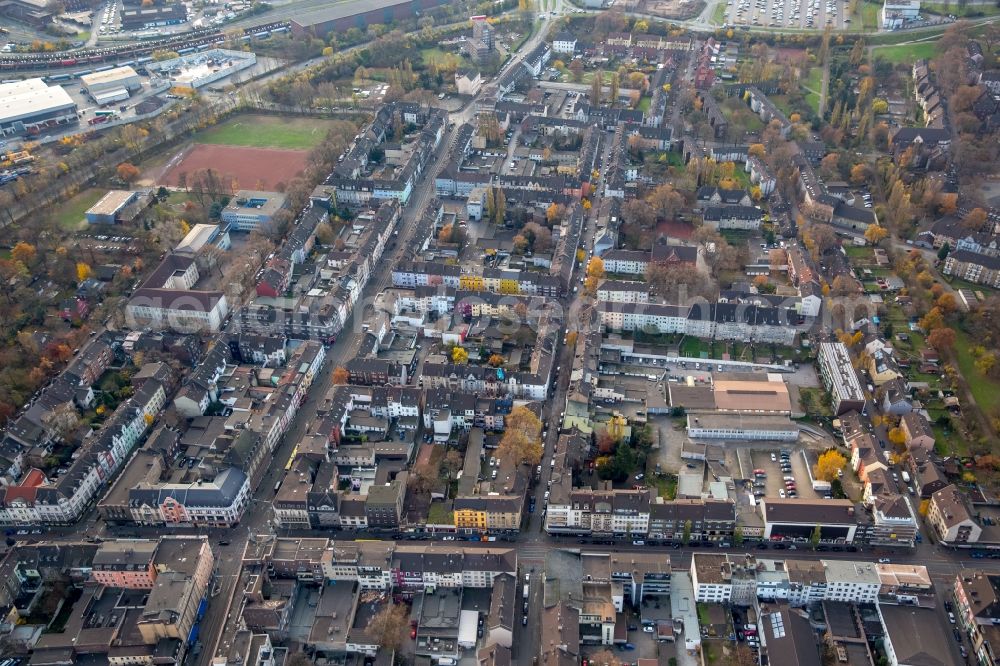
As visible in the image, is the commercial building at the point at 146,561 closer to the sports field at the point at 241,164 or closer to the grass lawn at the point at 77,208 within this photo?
the grass lawn at the point at 77,208

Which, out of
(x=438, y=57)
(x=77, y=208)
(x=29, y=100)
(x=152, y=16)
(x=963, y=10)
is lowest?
(x=77, y=208)

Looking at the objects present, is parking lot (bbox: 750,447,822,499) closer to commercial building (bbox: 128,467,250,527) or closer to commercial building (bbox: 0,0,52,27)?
commercial building (bbox: 128,467,250,527)

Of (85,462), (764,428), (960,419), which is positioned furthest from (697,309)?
(85,462)

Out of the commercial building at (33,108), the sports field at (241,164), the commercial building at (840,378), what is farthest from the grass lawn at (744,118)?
the commercial building at (33,108)

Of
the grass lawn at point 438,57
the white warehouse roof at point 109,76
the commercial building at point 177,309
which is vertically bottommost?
the commercial building at point 177,309

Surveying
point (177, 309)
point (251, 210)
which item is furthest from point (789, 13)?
point (177, 309)

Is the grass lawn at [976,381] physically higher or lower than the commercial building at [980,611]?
higher

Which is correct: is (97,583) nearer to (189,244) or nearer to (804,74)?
(189,244)

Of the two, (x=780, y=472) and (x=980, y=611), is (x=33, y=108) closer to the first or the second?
(x=780, y=472)
